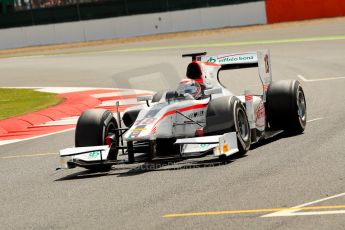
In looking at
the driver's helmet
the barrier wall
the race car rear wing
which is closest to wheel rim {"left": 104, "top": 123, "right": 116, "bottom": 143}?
the driver's helmet

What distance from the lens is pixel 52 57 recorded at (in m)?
38.2

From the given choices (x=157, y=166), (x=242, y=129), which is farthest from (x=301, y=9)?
(x=157, y=166)

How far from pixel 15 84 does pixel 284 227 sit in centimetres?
2255

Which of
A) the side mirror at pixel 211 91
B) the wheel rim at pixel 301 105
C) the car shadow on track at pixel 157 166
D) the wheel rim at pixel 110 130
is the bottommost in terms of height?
the car shadow on track at pixel 157 166

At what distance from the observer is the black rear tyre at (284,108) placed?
13.2 meters

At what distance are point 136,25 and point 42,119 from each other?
24.9m

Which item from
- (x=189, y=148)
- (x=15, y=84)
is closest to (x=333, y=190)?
(x=189, y=148)

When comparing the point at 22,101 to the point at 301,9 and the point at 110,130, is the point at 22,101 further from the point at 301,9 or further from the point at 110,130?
the point at 301,9

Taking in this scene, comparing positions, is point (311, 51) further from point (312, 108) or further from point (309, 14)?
point (312, 108)

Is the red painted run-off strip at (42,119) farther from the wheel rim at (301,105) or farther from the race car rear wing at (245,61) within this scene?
the wheel rim at (301,105)

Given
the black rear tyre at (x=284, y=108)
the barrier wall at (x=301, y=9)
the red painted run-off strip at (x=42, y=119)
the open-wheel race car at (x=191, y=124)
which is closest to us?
the open-wheel race car at (x=191, y=124)

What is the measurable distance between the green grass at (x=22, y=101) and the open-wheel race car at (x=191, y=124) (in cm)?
705

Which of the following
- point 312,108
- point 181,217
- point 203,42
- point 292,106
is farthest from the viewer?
point 203,42

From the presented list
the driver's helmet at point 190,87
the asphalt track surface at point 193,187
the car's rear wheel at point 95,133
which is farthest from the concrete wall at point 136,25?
the car's rear wheel at point 95,133
